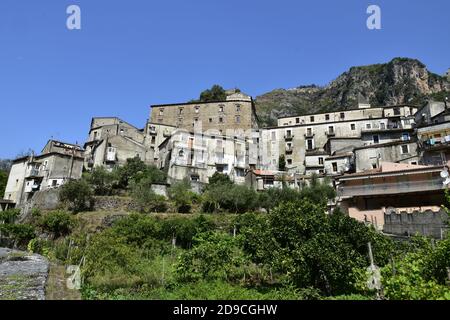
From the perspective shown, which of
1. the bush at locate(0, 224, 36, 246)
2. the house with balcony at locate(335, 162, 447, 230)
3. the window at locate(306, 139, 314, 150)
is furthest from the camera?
the window at locate(306, 139, 314, 150)

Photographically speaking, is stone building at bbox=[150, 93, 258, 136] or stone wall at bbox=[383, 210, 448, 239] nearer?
stone wall at bbox=[383, 210, 448, 239]

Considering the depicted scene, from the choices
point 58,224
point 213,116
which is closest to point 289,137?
point 213,116

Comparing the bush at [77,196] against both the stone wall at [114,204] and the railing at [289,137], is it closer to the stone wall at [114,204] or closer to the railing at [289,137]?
the stone wall at [114,204]

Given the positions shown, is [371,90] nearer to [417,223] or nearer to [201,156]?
[201,156]

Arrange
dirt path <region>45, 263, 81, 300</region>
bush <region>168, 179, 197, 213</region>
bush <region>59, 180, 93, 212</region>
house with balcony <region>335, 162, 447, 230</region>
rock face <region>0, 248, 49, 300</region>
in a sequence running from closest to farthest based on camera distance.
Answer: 1. rock face <region>0, 248, 49, 300</region>
2. dirt path <region>45, 263, 81, 300</region>
3. house with balcony <region>335, 162, 447, 230</region>
4. bush <region>59, 180, 93, 212</region>
5. bush <region>168, 179, 197, 213</region>

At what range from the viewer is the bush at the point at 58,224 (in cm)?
3475

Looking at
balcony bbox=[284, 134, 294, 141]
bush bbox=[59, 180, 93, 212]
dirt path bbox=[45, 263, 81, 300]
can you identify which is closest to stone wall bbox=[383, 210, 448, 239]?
dirt path bbox=[45, 263, 81, 300]

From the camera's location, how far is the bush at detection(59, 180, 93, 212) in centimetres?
4019

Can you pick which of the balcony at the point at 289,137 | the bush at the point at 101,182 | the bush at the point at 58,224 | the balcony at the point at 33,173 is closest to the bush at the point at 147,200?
the bush at the point at 101,182

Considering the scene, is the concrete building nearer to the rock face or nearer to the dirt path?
the rock face

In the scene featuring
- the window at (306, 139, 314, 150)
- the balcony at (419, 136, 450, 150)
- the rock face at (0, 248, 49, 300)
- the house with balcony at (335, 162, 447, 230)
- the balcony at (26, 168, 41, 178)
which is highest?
the window at (306, 139, 314, 150)

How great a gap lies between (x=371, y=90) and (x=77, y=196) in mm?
97432

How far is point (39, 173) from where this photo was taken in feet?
172

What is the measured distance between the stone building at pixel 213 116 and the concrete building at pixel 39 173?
69.2ft
